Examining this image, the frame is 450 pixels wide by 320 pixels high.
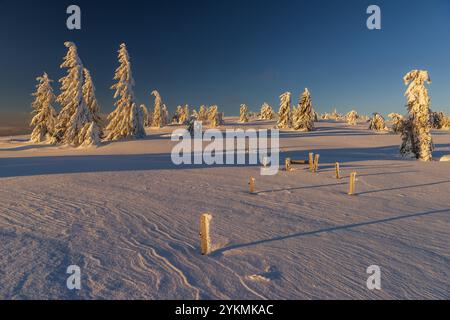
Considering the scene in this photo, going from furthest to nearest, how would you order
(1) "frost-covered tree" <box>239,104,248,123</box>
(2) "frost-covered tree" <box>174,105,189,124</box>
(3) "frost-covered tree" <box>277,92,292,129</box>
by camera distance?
(2) "frost-covered tree" <box>174,105,189,124</box> < (1) "frost-covered tree" <box>239,104,248,123</box> < (3) "frost-covered tree" <box>277,92,292,129</box>

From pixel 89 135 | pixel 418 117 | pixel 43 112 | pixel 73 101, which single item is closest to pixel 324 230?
pixel 418 117

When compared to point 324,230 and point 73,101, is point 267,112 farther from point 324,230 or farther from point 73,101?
point 324,230

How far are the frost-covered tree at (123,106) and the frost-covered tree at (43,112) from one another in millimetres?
11579

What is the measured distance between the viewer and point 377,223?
8133 millimetres

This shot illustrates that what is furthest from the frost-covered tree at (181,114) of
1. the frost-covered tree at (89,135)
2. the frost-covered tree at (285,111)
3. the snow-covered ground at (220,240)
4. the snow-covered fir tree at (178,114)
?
the snow-covered ground at (220,240)

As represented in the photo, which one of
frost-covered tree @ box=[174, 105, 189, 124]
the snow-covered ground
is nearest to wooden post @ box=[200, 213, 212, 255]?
the snow-covered ground

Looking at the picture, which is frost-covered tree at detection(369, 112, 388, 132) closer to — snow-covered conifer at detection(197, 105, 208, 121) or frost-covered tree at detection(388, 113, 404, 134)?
frost-covered tree at detection(388, 113, 404, 134)

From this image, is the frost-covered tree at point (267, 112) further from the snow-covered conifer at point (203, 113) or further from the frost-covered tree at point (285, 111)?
the frost-covered tree at point (285, 111)

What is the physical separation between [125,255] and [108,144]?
2847 cm

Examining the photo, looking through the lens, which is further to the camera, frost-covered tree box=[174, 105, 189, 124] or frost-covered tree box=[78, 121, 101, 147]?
frost-covered tree box=[174, 105, 189, 124]

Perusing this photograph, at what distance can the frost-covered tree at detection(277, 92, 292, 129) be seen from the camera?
59.6 meters

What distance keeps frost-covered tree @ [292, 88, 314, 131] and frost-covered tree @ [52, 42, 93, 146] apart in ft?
127
